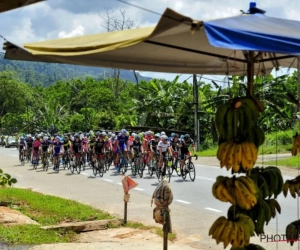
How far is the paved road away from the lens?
33.5ft

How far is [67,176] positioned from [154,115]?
1375 centimetres

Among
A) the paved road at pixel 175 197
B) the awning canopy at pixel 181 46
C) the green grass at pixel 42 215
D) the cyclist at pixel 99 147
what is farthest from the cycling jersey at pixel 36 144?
the awning canopy at pixel 181 46

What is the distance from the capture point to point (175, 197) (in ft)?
46.9

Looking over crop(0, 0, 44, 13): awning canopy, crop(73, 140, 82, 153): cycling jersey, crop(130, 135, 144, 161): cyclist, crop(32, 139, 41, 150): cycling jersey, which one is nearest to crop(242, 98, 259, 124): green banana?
crop(0, 0, 44, 13): awning canopy

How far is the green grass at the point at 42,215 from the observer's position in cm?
880

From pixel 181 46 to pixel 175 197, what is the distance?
10000mm

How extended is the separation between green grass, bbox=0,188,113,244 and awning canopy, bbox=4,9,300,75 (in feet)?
14.9

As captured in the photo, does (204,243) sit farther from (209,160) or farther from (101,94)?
(101,94)

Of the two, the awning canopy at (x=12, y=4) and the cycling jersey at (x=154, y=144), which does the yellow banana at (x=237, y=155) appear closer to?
the awning canopy at (x=12, y=4)

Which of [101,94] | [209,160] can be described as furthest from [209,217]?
[101,94]

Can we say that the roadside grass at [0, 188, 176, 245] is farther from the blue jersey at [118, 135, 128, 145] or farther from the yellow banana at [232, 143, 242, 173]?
the blue jersey at [118, 135, 128, 145]

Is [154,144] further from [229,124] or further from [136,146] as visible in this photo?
[229,124]

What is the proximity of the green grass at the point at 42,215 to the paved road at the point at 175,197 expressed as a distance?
88 cm

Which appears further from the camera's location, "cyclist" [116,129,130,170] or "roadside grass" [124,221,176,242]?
"cyclist" [116,129,130,170]
